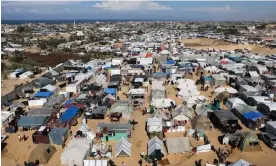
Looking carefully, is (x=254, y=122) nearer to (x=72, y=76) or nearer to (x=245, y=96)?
(x=245, y=96)

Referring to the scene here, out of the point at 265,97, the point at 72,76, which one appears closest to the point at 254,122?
the point at 265,97

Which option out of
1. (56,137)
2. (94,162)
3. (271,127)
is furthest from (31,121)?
(271,127)

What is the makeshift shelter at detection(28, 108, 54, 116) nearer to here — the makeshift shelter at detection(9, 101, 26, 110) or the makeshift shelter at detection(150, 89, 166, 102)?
the makeshift shelter at detection(9, 101, 26, 110)

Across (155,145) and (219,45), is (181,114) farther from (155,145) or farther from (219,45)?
(219,45)

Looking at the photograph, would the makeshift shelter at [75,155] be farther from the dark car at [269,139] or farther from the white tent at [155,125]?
the dark car at [269,139]

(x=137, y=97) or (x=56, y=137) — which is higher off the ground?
(x=137, y=97)

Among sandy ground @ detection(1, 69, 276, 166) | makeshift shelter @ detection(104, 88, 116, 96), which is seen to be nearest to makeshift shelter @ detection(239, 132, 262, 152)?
sandy ground @ detection(1, 69, 276, 166)
